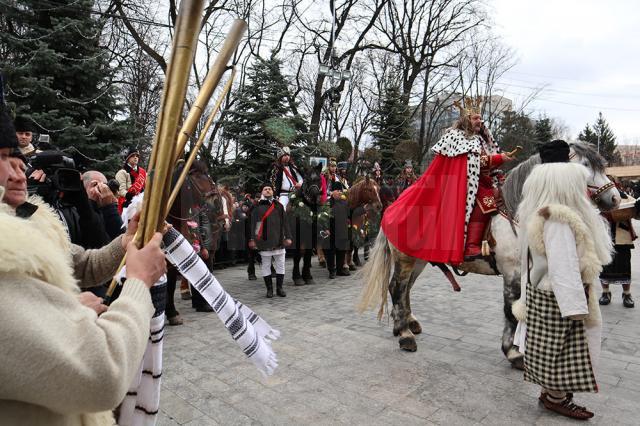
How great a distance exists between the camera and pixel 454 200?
4.62 m

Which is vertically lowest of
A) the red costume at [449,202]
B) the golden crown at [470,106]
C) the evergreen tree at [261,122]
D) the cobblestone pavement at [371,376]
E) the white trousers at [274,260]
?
the cobblestone pavement at [371,376]

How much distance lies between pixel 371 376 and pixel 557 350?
5.44 feet

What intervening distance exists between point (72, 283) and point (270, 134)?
11861 millimetres

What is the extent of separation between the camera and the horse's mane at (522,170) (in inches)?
166

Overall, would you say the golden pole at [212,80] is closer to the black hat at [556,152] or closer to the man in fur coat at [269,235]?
the black hat at [556,152]

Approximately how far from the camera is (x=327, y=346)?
4773mm

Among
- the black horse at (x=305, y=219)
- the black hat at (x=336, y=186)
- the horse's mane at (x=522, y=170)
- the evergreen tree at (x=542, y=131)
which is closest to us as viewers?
the horse's mane at (x=522, y=170)

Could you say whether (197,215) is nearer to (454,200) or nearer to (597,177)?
(454,200)

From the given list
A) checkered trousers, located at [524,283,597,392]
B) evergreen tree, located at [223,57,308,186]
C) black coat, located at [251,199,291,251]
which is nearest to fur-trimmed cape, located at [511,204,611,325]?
checkered trousers, located at [524,283,597,392]

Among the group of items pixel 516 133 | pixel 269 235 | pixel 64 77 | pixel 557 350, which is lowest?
pixel 557 350

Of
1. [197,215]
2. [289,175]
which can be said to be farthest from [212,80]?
[289,175]

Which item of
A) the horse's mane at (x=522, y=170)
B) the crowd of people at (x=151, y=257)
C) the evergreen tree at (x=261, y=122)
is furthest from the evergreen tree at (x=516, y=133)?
the horse's mane at (x=522, y=170)

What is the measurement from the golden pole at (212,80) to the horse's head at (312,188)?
25.1 feet

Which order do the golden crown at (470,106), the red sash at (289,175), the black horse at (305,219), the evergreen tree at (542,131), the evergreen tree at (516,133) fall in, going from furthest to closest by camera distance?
the evergreen tree at (542,131) < the evergreen tree at (516,133) < the red sash at (289,175) < the black horse at (305,219) < the golden crown at (470,106)
